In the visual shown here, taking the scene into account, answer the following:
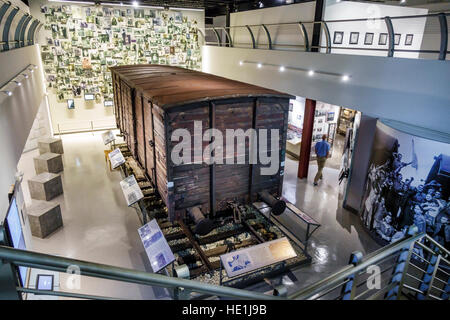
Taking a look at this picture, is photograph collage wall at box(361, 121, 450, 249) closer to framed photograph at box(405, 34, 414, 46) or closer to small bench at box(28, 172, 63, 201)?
framed photograph at box(405, 34, 414, 46)

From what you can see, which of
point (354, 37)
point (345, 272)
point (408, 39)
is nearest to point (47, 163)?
point (345, 272)

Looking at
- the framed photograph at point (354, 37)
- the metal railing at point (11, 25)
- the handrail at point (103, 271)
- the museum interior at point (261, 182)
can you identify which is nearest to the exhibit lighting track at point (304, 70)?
the museum interior at point (261, 182)

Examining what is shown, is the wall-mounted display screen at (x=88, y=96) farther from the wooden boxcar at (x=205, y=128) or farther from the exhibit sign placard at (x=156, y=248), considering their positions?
the exhibit sign placard at (x=156, y=248)

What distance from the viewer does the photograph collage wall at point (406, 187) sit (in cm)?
582

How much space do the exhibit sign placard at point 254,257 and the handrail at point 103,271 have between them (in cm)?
315

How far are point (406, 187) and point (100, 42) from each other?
14963 millimetres

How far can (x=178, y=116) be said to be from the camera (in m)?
5.21

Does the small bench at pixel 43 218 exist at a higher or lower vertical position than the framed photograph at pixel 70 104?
lower

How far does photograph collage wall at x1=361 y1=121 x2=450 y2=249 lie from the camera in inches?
229

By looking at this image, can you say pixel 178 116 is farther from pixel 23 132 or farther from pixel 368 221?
pixel 368 221
